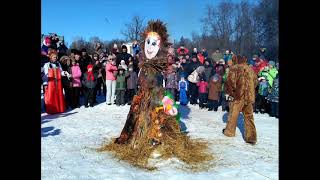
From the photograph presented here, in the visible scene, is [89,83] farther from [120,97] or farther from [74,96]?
[120,97]

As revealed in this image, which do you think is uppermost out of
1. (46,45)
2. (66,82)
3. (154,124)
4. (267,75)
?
(46,45)

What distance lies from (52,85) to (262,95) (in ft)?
20.7

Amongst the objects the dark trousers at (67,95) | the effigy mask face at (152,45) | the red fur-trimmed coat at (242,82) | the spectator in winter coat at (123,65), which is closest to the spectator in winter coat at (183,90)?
Answer: the spectator in winter coat at (123,65)

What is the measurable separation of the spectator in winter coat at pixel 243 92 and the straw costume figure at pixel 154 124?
121 cm

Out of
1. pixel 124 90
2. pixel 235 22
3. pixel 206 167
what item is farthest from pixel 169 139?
pixel 235 22

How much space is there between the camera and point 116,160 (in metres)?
5.91

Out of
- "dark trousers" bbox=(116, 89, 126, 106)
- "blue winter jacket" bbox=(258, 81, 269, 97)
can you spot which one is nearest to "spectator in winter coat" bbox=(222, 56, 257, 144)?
"blue winter jacket" bbox=(258, 81, 269, 97)

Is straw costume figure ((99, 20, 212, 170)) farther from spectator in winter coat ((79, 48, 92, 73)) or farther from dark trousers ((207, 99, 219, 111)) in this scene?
spectator in winter coat ((79, 48, 92, 73))

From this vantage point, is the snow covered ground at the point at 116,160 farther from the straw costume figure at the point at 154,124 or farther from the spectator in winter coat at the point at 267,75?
the spectator in winter coat at the point at 267,75

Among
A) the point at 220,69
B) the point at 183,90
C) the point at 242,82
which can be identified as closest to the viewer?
the point at 242,82

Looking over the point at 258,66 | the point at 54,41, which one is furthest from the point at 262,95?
the point at 54,41
